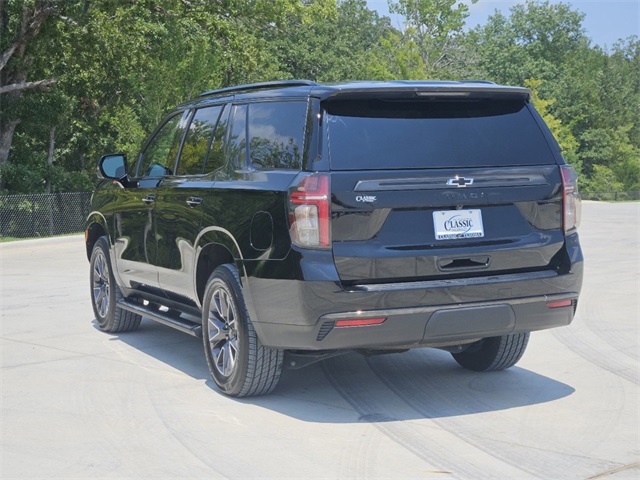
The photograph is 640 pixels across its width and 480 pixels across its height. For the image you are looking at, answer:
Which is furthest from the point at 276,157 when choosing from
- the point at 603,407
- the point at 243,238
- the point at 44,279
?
the point at 44,279

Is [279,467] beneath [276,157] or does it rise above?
beneath

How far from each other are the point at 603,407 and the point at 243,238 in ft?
8.53

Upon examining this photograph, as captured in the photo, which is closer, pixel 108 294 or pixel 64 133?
pixel 108 294

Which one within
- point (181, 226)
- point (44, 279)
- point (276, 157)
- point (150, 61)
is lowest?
point (44, 279)

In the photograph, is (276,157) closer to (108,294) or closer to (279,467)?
(279,467)

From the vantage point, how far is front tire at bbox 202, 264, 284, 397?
6.80 metres

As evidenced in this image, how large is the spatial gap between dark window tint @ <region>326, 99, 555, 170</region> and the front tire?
1.23 meters

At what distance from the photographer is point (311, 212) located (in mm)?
6242

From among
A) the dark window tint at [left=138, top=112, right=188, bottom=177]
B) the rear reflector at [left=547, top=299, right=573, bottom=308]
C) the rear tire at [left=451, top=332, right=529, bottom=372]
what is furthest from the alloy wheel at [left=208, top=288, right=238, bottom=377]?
the rear reflector at [left=547, top=299, right=573, bottom=308]

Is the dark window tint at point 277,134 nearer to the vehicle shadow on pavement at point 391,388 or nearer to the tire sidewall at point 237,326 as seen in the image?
the tire sidewall at point 237,326

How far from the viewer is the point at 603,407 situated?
682cm

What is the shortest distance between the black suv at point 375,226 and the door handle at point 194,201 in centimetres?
1

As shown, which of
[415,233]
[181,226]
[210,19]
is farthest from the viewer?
[210,19]

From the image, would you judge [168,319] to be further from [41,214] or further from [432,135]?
[41,214]
